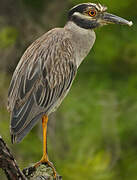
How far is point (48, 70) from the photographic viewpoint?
20.2 feet

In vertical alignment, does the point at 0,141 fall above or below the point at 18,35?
above

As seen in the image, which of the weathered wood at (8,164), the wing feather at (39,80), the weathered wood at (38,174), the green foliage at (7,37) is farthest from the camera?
the green foliage at (7,37)

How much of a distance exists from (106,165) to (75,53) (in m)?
2.26

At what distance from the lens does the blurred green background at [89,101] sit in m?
8.85

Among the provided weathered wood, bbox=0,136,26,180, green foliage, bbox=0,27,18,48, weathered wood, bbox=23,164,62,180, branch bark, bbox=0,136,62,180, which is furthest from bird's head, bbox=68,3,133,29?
green foliage, bbox=0,27,18,48

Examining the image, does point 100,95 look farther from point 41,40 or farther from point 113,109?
point 41,40

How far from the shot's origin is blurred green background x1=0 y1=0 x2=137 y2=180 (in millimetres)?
8852

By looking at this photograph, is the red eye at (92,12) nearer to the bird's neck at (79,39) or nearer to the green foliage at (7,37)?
the bird's neck at (79,39)

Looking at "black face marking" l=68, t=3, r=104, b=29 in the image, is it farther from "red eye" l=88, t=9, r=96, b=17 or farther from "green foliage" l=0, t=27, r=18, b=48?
"green foliage" l=0, t=27, r=18, b=48

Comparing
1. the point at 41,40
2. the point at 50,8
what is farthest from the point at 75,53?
the point at 50,8

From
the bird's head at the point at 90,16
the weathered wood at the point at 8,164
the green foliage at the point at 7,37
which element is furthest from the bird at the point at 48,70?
the green foliage at the point at 7,37

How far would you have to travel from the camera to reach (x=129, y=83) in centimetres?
932

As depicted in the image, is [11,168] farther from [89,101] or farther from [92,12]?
[89,101]

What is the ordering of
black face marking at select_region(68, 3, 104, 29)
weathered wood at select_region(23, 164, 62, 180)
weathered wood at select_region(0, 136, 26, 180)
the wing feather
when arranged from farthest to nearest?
1. black face marking at select_region(68, 3, 104, 29)
2. the wing feather
3. weathered wood at select_region(23, 164, 62, 180)
4. weathered wood at select_region(0, 136, 26, 180)
